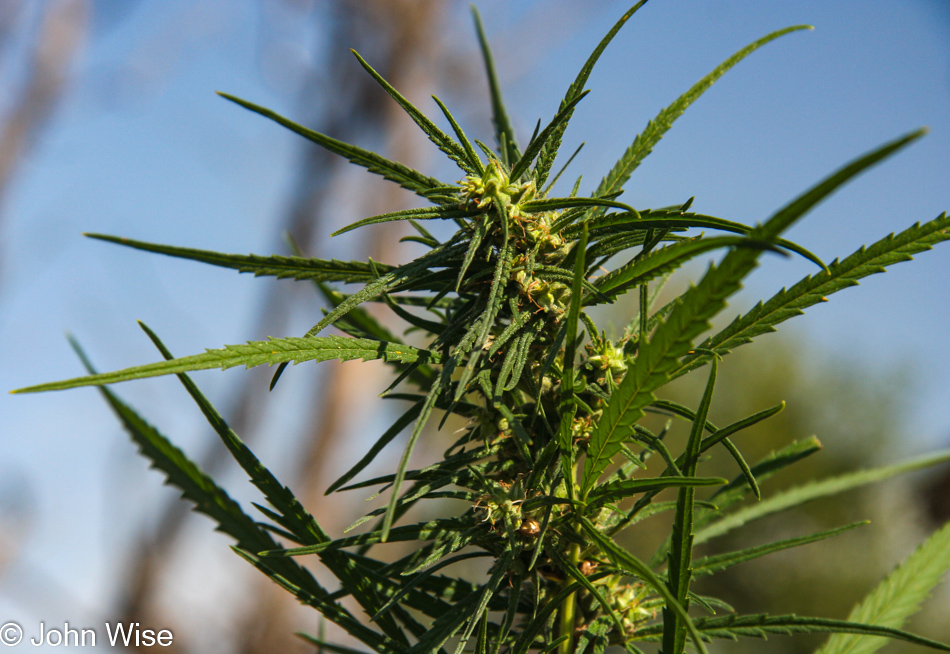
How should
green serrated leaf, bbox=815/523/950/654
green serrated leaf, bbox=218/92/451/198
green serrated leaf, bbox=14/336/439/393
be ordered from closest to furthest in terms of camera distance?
green serrated leaf, bbox=14/336/439/393, green serrated leaf, bbox=218/92/451/198, green serrated leaf, bbox=815/523/950/654

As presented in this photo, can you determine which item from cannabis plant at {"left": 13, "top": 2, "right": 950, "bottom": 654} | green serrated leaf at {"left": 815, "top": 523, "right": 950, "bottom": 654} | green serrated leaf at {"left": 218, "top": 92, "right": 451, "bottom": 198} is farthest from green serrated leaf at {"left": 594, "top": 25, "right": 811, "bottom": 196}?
green serrated leaf at {"left": 815, "top": 523, "right": 950, "bottom": 654}

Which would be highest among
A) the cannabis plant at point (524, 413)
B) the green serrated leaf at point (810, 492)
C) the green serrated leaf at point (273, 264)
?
the green serrated leaf at point (273, 264)

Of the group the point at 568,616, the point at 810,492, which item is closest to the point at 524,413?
the point at 568,616

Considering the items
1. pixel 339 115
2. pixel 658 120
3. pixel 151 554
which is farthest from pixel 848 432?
pixel 658 120

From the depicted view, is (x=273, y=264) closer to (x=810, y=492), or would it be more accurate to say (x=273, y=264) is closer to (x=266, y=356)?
(x=266, y=356)

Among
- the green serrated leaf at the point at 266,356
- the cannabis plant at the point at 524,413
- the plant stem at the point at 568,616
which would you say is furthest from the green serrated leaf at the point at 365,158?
the plant stem at the point at 568,616

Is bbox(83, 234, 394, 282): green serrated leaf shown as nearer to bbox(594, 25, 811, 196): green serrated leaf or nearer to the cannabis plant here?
the cannabis plant

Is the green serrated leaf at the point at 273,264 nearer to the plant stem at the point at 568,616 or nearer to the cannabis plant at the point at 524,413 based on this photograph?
the cannabis plant at the point at 524,413

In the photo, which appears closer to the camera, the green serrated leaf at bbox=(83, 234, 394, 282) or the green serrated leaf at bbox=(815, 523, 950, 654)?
the green serrated leaf at bbox=(83, 234, 394, 282)

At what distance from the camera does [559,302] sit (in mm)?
424

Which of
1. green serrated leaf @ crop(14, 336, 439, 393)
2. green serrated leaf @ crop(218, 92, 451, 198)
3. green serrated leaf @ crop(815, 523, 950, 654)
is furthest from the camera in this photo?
green serrated leaf @ crop(815, 523, 950, 654)

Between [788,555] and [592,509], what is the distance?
5515 millimetres

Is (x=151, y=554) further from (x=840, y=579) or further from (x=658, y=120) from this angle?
(x=840, y=579)

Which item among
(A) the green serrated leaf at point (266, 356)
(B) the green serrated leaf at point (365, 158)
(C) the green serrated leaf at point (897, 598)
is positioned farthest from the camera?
(C) the green serrated leaf at point (897, 598)
